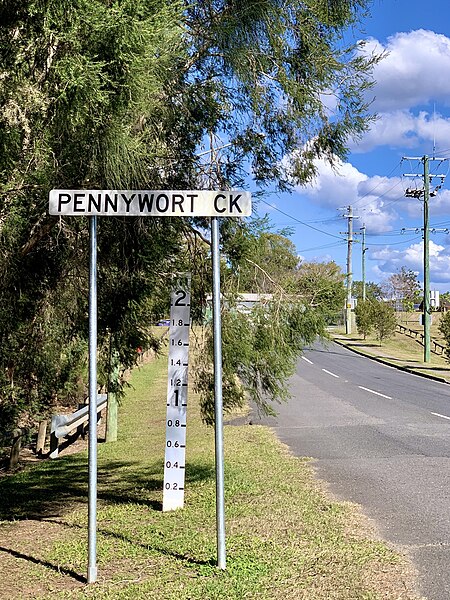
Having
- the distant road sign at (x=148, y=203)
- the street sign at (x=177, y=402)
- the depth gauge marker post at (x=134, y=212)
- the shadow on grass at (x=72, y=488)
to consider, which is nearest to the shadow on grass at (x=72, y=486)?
the shadow on grass at (x=72, y=488)

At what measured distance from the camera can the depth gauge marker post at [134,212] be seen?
5.31 m

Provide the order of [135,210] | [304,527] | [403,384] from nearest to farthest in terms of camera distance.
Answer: [135,210]
[304,527]
[403,384]

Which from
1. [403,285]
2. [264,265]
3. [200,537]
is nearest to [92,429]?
[200,537]

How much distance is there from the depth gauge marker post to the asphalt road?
1763 millimetres

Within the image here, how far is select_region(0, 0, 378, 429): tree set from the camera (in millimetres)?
4508

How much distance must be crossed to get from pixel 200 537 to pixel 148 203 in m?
2.99

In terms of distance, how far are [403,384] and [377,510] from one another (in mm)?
18474

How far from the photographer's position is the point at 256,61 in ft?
21.2

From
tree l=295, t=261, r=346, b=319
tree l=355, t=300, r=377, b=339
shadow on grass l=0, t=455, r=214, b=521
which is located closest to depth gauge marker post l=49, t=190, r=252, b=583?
tree l=295, t=261, r=346, b=319

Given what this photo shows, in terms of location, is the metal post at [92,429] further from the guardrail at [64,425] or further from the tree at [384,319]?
the tree at [384,319]

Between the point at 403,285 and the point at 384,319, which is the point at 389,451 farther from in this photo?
the point at 403,285

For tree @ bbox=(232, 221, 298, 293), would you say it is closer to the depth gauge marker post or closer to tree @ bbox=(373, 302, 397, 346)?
the depth gauge marker post

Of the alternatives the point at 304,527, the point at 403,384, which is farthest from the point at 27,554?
the point at 403,384

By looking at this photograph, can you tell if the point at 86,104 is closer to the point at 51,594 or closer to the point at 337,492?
the point at 51,594
